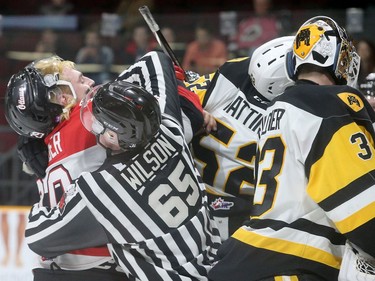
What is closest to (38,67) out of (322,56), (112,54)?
(322,56)

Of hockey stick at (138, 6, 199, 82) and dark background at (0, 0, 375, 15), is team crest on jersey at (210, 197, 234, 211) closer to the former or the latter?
hockey stick at (138, 6, 199, 82)

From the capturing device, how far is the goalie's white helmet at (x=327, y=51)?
2.33 metres

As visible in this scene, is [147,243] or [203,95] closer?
[147,243]

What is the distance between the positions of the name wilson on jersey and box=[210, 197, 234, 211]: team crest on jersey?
2.07ft

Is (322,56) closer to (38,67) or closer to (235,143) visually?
(235,143)

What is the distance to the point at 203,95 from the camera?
3.04 meters

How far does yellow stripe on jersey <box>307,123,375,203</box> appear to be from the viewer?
7.07 ft

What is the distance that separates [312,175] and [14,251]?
100 inches

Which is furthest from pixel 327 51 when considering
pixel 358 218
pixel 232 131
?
pixel 232 131

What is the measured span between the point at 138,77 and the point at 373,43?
9.68 ft

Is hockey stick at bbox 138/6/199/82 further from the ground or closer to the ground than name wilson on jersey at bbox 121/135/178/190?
further from the ground

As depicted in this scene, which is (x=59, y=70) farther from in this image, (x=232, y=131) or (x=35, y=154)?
(x=232, y=131)

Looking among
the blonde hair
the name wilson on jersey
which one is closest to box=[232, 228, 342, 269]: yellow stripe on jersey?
the name wilson on jersey

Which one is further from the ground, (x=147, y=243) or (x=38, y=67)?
(x=38, y=67)
